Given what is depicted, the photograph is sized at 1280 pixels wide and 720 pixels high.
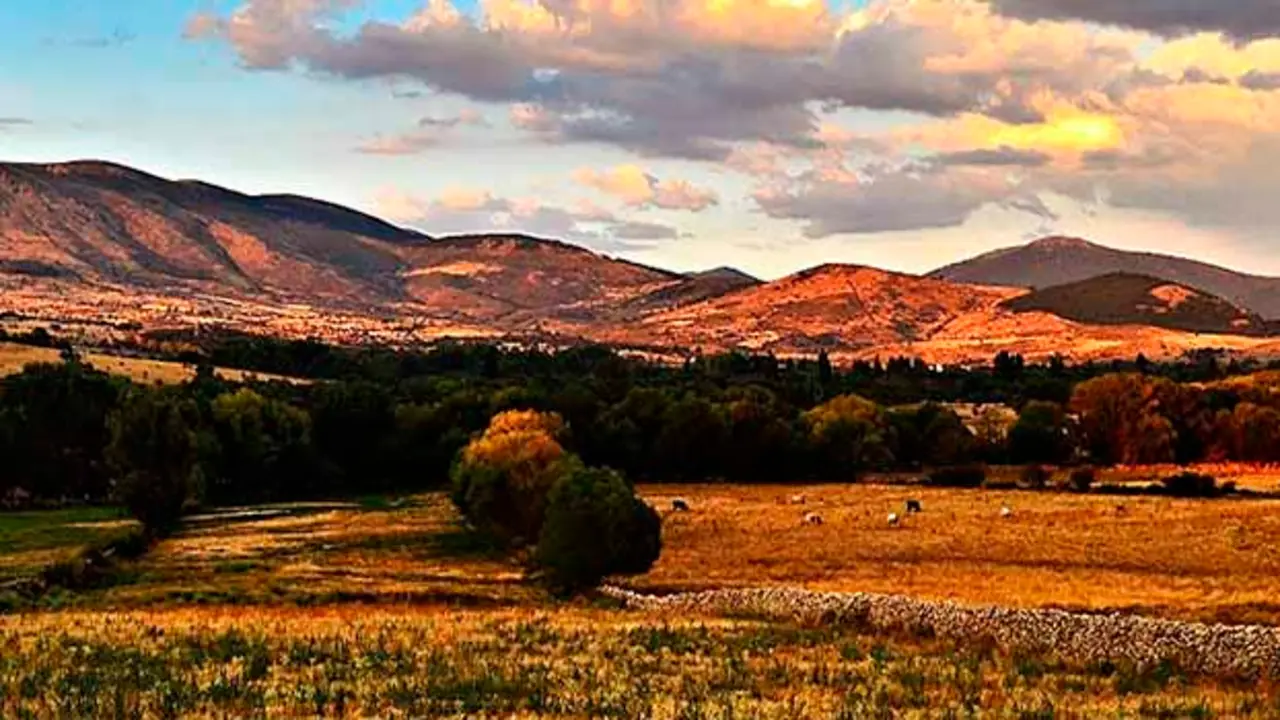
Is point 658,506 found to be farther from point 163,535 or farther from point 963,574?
point 963,574

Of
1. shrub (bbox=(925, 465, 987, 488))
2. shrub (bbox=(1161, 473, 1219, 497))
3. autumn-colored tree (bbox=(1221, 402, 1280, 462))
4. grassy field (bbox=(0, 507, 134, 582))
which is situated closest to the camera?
grassy field (bbox=(0, 507, 134, 582))

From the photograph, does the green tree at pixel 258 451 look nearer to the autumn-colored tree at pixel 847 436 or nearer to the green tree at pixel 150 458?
the green tree at pixel 150 458

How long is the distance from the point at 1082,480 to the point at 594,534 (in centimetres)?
6387

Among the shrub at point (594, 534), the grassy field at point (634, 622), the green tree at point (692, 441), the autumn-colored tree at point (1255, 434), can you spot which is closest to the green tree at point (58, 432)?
the grassy field at point (634, 622)

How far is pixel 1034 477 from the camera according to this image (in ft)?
392

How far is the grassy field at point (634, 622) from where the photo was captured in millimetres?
26766

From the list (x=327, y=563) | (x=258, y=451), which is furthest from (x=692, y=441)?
(x=327, y=563)

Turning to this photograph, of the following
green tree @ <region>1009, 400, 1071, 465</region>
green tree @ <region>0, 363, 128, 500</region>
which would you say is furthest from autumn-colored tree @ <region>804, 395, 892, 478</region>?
green tree @ <region>0, 363, 128, 500</region>

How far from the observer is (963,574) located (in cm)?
6456

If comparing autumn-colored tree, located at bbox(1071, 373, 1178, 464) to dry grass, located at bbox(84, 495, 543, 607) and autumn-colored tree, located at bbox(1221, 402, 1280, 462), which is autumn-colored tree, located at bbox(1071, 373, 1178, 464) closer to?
autumn-colored tree, located at bbox(1221, 402, 1280, 462)

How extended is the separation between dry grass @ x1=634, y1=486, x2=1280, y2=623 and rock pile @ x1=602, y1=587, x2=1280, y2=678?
730 cm

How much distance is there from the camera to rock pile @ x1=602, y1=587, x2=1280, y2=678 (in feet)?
114

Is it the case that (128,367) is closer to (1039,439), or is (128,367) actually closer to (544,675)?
(1039,439)

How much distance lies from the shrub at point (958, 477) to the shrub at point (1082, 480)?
23.1 feet
